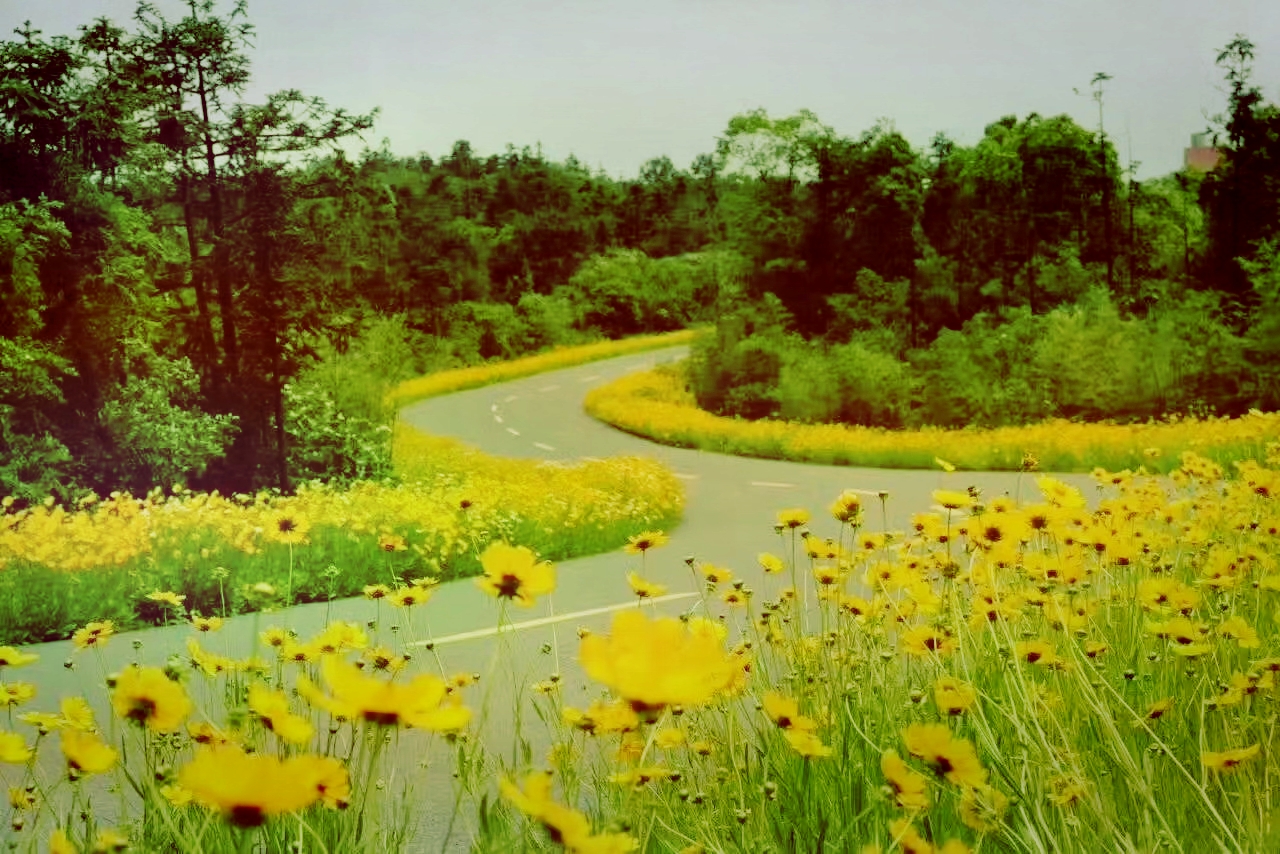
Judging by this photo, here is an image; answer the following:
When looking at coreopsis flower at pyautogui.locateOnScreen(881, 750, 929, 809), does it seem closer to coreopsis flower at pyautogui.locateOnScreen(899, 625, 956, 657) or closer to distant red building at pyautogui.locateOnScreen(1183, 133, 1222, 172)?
coreopsis flower at pyautogui.locateOnScreen(899, 625, 956, 657)

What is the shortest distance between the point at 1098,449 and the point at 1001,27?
170cm

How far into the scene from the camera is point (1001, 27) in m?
4.03

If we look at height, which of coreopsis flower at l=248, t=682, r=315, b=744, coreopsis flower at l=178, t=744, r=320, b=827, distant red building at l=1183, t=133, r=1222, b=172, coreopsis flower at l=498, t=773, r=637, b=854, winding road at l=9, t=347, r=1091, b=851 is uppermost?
distant red building at l=1183, t=133, r=1222, b=172

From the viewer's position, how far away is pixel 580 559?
4.18m

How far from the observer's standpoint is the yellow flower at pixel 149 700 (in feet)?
3.32

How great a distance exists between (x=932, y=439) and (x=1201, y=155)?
1513 mm

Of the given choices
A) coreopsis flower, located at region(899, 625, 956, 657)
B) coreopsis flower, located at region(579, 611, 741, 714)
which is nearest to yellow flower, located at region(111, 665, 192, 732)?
coreopsis flower, located at region(579, 611, 741, 714)

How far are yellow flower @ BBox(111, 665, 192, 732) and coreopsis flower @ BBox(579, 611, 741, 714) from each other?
43cm

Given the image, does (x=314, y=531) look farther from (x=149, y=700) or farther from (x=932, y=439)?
(x=149, y=700)

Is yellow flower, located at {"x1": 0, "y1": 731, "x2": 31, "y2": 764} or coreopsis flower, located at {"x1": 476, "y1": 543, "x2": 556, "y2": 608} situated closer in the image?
yellow flower, located at {"x1": 0, "y1": 731, "x2": 31, "y2": 764}

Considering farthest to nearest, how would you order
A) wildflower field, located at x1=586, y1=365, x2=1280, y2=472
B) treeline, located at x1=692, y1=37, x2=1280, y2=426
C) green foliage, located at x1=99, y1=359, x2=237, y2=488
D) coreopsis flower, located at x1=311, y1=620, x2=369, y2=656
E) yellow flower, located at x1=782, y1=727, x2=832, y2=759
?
wildflower field, located at x1=586, y1=365, x2=1280, y2=472, treeline, located at x1=692, y1=37, x2=1280, y2=426, green foliage, located at x1=99, y1=359, x2=237, y2=488, coreopsis flower, located at x1=311, y1=620, x2=369, y2=656, yellow flower, located at x1=782, y1=727, x2=832, y2=759

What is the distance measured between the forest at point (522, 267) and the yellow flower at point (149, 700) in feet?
9.23

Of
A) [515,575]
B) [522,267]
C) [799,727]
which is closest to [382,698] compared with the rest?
[515,575]

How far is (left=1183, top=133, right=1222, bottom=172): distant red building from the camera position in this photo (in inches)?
167
